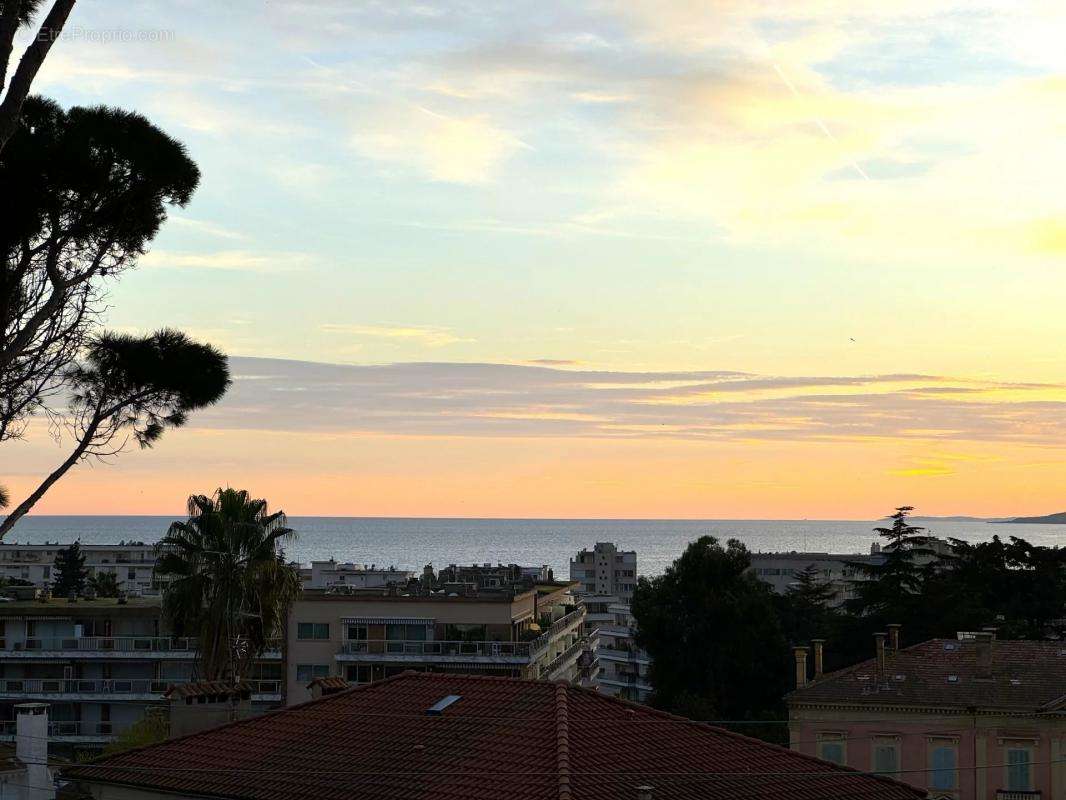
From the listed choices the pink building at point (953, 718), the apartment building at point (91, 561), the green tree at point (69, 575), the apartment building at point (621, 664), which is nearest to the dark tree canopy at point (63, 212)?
the pink building at point (953, 718)

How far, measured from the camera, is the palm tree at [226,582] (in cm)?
4119

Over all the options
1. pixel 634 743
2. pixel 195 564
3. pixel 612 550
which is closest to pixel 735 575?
pixel 195 564

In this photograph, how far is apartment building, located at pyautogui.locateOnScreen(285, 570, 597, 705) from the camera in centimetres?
5169

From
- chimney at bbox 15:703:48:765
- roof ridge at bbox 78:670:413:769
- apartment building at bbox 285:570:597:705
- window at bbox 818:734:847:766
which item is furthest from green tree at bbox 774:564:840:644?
chimney at bbox 15:703:48:765

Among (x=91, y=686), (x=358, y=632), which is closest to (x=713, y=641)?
(x=358, y=632)

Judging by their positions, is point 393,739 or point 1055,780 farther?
point 1055,780

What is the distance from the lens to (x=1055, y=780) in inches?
1638

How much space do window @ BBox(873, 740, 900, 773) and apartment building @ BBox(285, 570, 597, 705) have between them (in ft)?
43.2

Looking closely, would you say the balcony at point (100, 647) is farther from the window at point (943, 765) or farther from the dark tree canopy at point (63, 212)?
the dark tree canopy at point (63, 212)

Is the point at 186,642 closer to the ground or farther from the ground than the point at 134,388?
closer to the ground

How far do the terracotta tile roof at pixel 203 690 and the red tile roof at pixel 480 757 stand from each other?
2175 mm

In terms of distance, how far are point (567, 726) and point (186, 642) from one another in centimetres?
3867

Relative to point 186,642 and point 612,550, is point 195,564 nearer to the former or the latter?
point 186,642

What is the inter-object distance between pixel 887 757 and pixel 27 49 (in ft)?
116
